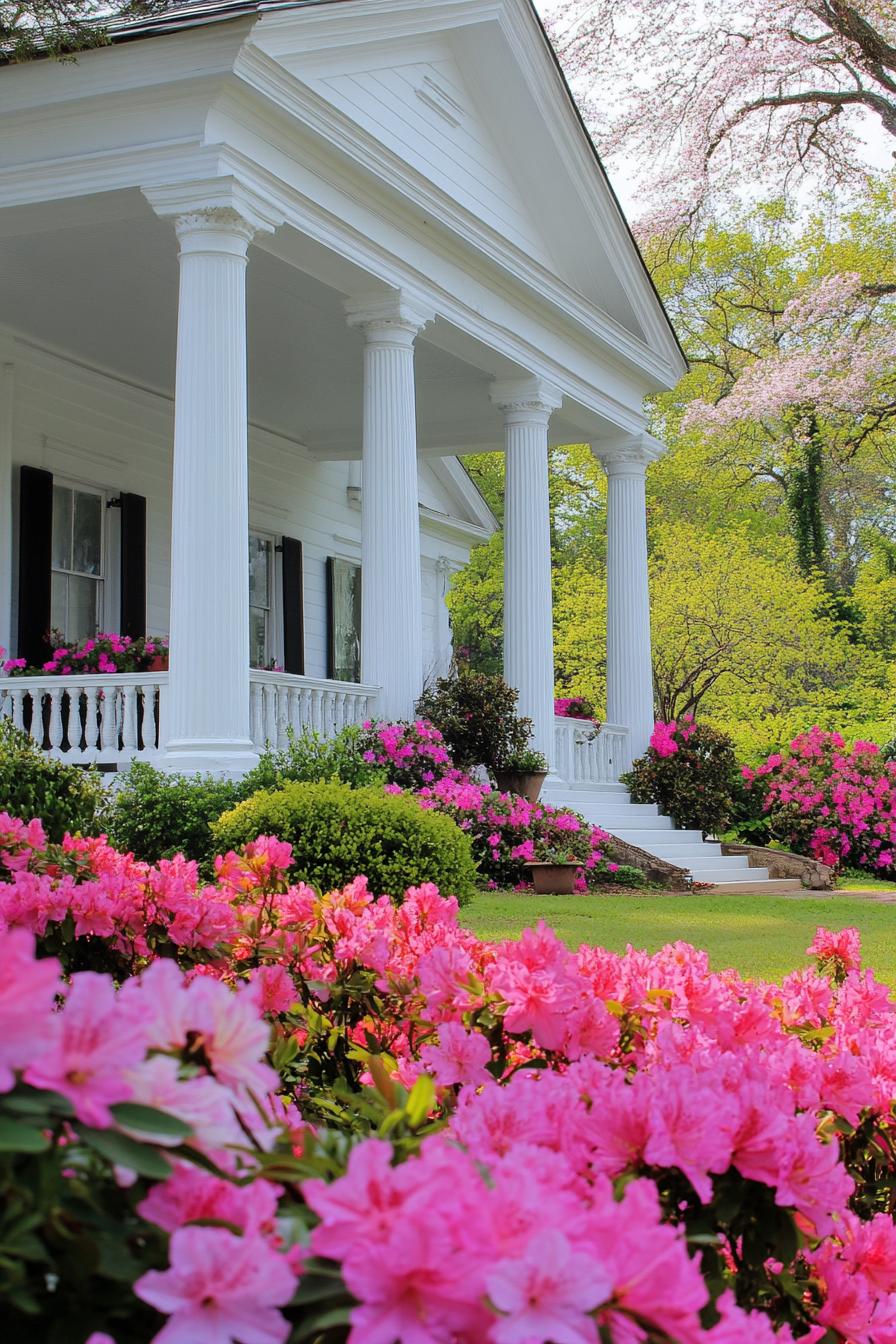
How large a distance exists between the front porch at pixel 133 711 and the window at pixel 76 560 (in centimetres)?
170

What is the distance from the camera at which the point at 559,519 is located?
41.4m

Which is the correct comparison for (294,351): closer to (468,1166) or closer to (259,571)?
(259,571)

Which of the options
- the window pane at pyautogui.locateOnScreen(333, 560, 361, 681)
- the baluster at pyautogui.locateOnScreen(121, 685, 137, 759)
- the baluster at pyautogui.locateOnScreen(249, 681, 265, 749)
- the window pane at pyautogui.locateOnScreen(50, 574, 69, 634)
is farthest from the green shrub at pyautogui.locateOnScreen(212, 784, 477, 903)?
the window pane at pyautogui.locateOnScreen(333, 560, 361, 681)

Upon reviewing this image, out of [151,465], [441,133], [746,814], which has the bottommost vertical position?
[746,814]

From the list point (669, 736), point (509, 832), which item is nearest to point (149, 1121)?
point (509, 832)

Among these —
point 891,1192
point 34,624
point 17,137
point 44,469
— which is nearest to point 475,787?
point 34,624

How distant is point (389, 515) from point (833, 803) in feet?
24.9

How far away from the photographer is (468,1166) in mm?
1206

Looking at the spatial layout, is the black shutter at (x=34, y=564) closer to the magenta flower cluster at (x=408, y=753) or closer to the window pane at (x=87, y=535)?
the window pane at (x=87, y=535)

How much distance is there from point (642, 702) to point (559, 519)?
898 inches

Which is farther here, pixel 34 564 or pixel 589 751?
pixel 589 751

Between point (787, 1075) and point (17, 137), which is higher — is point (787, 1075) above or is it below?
below

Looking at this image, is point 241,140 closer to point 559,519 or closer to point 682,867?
point 682,867

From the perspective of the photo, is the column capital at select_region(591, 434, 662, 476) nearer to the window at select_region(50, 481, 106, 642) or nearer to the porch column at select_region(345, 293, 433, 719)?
the porch column at select_region(345, 293, 433, 719)
